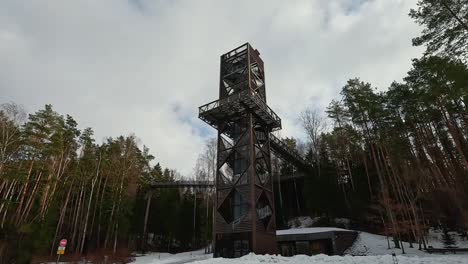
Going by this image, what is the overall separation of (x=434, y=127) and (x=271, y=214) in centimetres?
1413

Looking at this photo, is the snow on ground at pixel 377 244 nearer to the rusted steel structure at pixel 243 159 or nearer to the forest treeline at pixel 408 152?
the forest treeline at pixel 408 152

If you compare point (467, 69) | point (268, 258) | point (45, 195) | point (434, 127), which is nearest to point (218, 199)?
point (268, 258)

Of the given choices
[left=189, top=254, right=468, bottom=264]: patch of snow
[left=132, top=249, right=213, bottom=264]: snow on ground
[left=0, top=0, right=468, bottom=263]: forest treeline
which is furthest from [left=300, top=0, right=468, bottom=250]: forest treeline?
[left=132, top=249, right=213, bottom=264]: snow on ground

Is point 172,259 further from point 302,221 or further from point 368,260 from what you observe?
point 368,260

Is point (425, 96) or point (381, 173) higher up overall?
point (425, 96)

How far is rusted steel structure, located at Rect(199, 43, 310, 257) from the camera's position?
1642 cm

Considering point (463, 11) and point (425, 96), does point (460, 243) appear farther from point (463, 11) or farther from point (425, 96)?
point (463, 11)

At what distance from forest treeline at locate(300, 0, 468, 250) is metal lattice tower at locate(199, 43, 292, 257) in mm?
8818

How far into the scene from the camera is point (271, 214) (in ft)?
60.1

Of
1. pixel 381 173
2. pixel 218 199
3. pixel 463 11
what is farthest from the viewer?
pixel 381 173

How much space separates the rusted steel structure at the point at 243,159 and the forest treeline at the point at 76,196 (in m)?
11.6

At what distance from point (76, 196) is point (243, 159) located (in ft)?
63.0

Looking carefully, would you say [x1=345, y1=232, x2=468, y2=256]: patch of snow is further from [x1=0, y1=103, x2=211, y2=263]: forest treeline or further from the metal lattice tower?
[x1=0, y1=103, x2=211, y2=263]: forest treeline

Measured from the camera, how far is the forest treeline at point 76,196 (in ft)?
58.4
